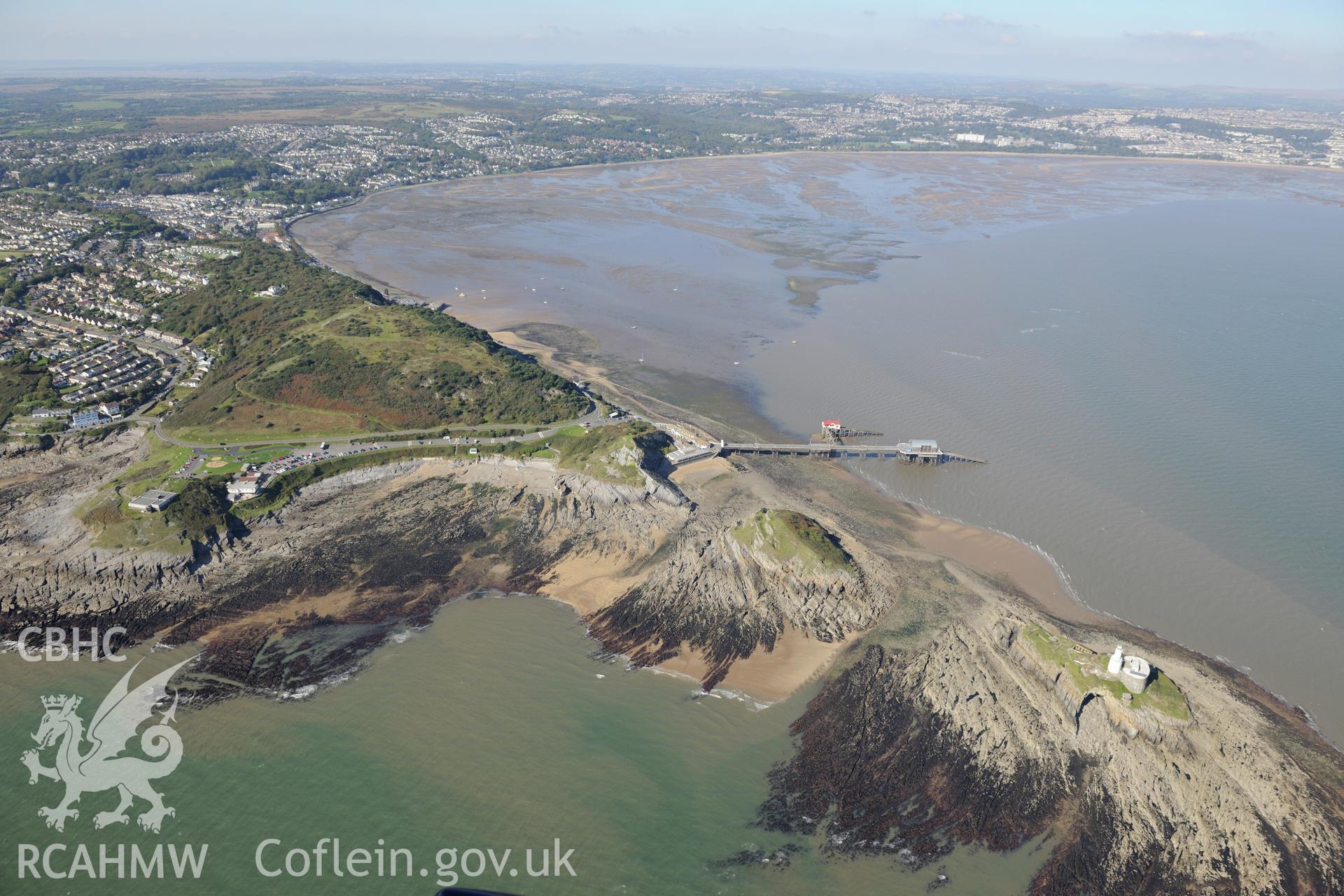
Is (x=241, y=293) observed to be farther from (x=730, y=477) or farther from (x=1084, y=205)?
(x=1084, y=205)

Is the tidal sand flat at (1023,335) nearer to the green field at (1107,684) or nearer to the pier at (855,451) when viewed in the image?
the pier at (855,451)

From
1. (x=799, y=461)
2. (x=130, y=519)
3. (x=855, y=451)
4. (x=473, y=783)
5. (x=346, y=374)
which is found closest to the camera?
(x=473, y=783)

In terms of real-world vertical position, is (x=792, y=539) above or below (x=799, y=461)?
above

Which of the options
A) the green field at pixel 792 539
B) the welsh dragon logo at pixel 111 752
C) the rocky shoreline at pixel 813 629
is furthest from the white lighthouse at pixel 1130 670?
the welsh dragon logo at pixel 111 752

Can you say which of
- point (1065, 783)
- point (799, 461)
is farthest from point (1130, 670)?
point (799, 461)

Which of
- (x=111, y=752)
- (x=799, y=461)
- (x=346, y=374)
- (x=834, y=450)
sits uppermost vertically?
(x=346, y=374)

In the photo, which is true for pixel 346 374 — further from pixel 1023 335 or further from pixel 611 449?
pixel 1023 335
